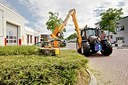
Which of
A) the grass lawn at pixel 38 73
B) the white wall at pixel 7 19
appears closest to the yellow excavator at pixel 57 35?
the grass lawn at pixel 38 73

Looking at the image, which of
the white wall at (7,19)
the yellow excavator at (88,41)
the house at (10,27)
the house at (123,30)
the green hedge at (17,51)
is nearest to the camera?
the green hedge at (17,51)

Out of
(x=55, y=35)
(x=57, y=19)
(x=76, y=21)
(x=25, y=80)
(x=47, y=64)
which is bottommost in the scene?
(x=25, y=80)

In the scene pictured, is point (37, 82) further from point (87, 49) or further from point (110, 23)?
point (110, 23)

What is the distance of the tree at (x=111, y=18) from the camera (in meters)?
44.2

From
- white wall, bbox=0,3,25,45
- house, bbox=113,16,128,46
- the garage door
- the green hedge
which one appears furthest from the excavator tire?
house, bbox=113,16,128,46

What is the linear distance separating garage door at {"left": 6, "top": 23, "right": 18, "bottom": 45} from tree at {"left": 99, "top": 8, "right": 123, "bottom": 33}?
70.1 feet

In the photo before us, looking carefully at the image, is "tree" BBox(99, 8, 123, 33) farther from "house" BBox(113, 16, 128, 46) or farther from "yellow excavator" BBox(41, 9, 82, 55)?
"yellow excavator" BBox(41, 9, 82, 55)

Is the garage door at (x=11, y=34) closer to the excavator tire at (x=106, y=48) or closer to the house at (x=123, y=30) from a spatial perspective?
the excavator tire at (x=106, y=48)

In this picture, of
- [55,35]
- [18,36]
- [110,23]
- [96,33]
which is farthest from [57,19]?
[55,35]

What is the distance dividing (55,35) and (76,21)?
9.95ft

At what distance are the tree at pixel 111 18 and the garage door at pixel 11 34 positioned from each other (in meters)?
21.4

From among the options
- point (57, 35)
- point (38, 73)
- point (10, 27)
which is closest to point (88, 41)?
point (57, 35)

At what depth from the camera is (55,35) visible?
15.5 m

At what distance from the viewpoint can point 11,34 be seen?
29.6m
